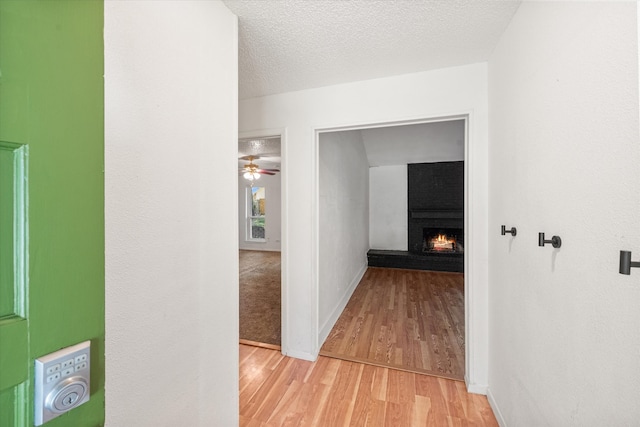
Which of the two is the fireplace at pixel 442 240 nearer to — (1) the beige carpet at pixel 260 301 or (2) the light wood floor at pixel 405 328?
(2) the light wood floor at pixel 405 328

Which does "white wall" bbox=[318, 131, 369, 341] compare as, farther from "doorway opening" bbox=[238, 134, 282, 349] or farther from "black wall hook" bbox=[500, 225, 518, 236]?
"black wall hook" bbox=[500, 225, 518, 236]

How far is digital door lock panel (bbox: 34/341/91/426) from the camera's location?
0.50 meters

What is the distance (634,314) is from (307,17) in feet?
5.79

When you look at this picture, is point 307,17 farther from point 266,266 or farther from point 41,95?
point 266,266

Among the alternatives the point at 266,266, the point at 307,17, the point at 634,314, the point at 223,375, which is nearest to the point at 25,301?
the point at 223,375

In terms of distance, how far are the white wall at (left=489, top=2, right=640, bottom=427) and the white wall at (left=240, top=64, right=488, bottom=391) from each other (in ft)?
1.08

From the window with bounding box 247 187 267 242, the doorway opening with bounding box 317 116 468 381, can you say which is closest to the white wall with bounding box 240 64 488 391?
the doorway opening with bounding box 317 116 468 381

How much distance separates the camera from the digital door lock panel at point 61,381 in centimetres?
50

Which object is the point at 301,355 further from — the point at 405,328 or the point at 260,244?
the point at 260,244

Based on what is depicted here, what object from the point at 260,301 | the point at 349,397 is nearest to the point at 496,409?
the point at 349,397

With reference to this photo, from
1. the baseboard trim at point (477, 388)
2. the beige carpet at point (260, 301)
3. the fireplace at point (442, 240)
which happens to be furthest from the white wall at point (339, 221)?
the fireplace at point (442, 240)

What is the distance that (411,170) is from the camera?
5531 mm

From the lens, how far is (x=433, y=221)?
532 cm

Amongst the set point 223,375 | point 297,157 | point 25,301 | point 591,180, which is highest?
point 297,157
